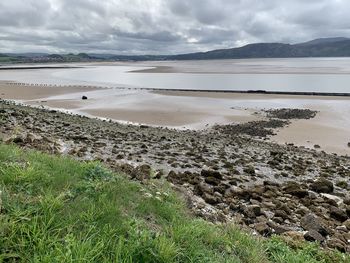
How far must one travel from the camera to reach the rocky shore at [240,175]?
6969 mm

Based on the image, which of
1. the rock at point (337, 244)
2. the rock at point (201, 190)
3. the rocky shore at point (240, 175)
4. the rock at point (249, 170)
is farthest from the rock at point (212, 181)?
the rock at point (337, 244)

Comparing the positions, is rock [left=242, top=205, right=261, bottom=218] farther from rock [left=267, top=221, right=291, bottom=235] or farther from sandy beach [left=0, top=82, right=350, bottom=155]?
sandy beach [left=0, top=82, right=350, bottom=155]

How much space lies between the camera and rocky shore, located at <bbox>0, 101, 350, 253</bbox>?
22.9 ft

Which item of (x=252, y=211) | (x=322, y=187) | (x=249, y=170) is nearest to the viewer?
(x=252, y=211)

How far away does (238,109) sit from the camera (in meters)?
36.8

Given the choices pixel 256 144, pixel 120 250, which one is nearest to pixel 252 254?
pixel 120 250

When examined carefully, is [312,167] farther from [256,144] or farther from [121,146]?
[121,146]

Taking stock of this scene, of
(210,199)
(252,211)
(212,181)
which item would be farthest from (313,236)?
(212,181)

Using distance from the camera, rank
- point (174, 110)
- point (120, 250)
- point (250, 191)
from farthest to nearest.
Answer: point (174, 110), point (250, 191), point (120, 250)

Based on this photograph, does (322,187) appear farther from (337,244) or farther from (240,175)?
(337,244)

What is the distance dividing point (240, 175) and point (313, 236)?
5317 millimetres

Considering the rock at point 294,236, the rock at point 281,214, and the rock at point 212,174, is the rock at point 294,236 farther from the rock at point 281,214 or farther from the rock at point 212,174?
the rock at point 212,174

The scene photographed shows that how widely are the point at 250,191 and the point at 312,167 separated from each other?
6.57 m

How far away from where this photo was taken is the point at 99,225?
4.25m
